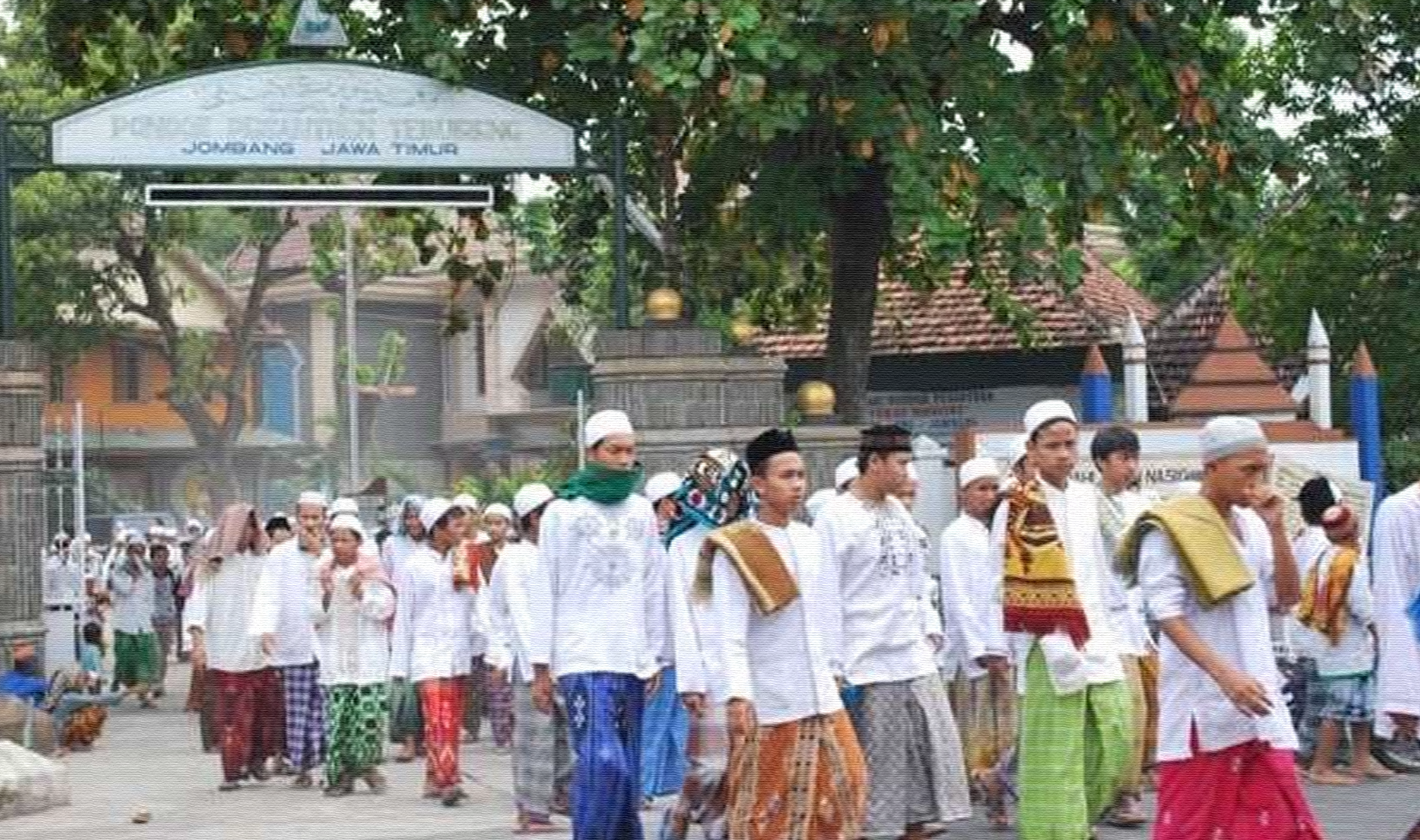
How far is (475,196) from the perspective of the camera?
16.9m

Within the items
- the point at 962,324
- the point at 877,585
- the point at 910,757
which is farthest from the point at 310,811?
the point at 962,324

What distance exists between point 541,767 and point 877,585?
113 inches

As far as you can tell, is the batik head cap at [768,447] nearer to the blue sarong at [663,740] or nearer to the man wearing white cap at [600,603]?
the man wearing white cap at [600,603]

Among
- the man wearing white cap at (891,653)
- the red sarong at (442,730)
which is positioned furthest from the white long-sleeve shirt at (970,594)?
the red sarong at (442,730)

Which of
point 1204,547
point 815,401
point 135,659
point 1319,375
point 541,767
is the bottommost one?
point 541,767

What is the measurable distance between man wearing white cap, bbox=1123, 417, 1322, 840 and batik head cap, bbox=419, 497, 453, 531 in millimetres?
7398

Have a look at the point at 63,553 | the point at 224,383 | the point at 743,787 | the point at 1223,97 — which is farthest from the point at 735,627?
the point at 224,383

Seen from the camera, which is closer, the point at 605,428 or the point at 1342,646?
the point at 605,428

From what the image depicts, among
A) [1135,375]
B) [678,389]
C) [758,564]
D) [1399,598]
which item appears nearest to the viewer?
[758,564]

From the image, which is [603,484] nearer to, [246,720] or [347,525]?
[347,525]

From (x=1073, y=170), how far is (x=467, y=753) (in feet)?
→ 18.2

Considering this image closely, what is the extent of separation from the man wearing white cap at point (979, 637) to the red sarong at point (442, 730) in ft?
9.42

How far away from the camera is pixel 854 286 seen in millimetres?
19375

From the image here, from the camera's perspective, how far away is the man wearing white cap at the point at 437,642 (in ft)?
49.0
